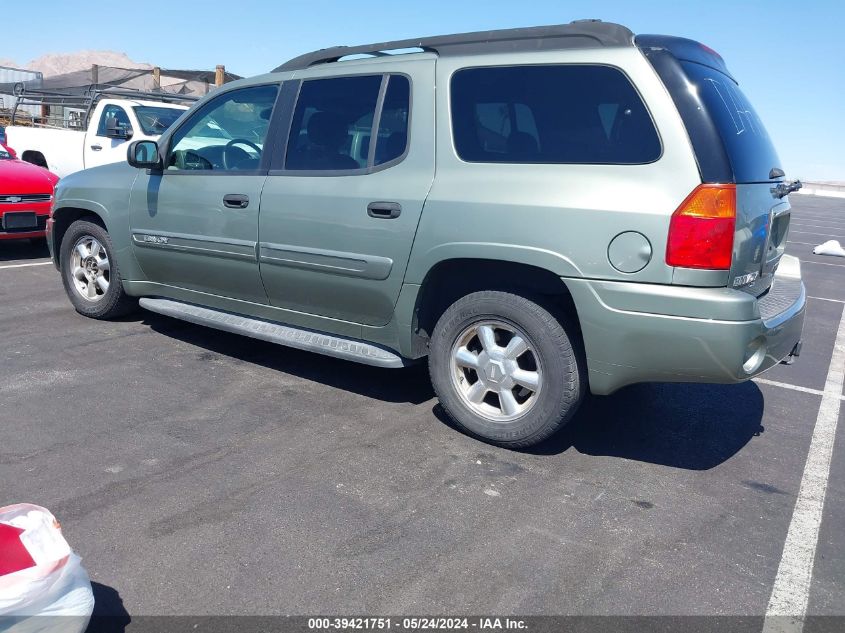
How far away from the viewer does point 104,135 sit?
37.0 feet

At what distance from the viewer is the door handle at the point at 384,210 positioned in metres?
4.15

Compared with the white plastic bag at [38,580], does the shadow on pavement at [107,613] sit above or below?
below

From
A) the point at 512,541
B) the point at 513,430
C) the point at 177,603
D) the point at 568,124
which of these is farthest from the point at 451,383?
the point at 177,603

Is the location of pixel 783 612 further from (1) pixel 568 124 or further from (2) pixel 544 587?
(1) pixel 568 124

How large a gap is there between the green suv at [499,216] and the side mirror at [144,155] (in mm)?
18

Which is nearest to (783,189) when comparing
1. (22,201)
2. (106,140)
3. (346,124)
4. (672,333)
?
(672,333)

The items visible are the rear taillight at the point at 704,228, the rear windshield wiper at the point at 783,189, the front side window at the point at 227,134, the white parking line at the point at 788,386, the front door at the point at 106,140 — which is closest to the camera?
the rear taillight at the point at 704,228

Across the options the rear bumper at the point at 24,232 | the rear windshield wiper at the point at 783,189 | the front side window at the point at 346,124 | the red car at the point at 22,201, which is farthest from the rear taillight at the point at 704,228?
the rear bumper at the point at 24,232

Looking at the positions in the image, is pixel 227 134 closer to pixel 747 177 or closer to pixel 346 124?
pixel 346 124

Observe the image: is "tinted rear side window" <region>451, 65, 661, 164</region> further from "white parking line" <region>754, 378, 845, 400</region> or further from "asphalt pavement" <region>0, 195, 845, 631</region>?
"white parking line" <region>754, 378, 845, 400</region>

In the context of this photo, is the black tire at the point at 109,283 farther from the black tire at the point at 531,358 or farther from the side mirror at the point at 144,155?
the black tire at the point at 531,358

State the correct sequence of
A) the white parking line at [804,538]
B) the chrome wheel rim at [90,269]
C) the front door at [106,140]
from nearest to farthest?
1. the white parking line at [804,538]
2. the chrome wheel rim at [90,269]
3. the front door at [106,140]

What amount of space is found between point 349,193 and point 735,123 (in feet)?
6.59

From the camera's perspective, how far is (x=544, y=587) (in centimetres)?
282
